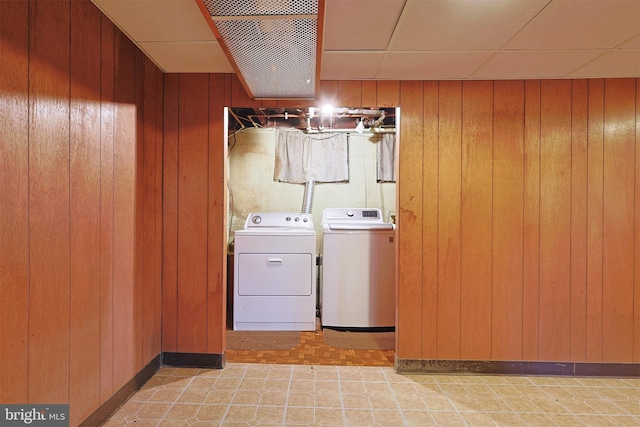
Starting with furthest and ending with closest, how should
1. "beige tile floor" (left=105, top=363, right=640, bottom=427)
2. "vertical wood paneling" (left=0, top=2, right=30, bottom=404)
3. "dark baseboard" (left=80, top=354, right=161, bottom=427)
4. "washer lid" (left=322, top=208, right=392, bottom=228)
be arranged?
1. "washer lid" (left=322, top=208, right=392, bottom=228)
2. "beige tile floor" (left=105, top=363, right=640, bottom=427)
3. "dark baseboard" (left=80, top=354, right=161, bottom=427)
4. "vertical wood paneling" (left=0, top=2, right=30, bottom=404)

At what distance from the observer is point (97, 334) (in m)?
1.60

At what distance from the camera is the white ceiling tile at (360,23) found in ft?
4.68

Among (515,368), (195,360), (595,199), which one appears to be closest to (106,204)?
(195,360)

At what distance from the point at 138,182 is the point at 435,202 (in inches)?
75.0

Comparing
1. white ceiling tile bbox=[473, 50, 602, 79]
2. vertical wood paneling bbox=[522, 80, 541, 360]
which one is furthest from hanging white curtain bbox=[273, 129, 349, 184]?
vertical wood paneling bbox=[522, 80, 541, 360]

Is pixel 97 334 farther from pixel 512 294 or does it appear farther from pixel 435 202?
pixel 512 294

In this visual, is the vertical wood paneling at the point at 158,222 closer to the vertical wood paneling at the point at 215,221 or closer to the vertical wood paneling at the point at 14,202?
the vertical wood paneling at the point at 215,221

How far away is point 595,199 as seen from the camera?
2.18m

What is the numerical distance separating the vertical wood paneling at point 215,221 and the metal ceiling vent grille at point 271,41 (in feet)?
1.01

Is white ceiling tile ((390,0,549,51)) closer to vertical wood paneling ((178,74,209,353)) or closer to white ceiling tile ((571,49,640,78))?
white ceiling tile ((571,49,640,78))

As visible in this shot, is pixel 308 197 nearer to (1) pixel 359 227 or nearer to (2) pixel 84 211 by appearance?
(1) pixel 359 227

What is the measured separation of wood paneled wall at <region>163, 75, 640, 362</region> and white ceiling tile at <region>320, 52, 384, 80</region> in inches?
3.6

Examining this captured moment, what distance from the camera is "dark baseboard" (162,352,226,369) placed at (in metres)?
2.25

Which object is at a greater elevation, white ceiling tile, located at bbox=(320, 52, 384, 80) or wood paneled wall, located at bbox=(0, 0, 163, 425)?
white ceiling tile, located at bbox=(320, 52, 384, 80)
